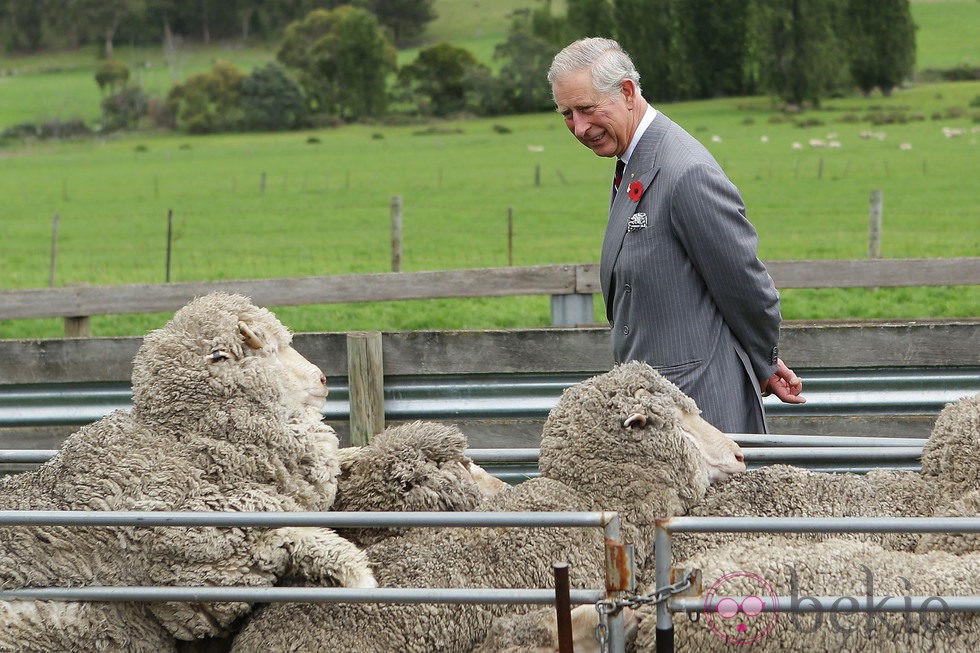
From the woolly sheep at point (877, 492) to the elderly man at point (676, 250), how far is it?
50 cm

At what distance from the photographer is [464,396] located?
16.4 feet

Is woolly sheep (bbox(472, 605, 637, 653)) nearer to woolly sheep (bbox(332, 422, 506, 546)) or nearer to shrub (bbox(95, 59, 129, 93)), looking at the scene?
woolly sheep (bbox(332, 422, 506, 546))

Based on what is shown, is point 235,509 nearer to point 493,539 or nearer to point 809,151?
point 493,539

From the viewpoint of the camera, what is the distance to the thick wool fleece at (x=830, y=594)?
2373mm

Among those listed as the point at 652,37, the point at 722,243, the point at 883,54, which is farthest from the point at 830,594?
the point at 652,37

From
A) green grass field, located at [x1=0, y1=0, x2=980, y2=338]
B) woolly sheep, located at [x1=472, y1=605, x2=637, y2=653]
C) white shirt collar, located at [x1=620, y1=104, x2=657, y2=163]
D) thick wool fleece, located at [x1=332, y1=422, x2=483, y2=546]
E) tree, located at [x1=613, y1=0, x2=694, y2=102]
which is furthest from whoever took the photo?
tree, located at [x1=613, y1=0, x2=694, y2=102]

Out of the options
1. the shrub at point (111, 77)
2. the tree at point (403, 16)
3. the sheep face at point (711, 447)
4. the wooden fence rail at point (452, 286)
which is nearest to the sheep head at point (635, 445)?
the sheep face at point (711, 447)

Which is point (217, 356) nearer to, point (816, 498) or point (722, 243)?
point (722, 243)

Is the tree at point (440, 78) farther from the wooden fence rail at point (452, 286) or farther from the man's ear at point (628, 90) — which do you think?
the man's ear at point (628, 90)

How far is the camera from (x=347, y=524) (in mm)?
2336

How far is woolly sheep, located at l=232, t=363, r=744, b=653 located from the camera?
266 centimetres

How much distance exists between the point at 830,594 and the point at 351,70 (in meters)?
81.6

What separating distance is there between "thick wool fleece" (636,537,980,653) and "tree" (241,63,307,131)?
75052mm

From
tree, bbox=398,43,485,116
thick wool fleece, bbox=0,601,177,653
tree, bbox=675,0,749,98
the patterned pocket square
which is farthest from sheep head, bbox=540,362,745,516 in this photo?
tree, bbox=398,43,485,116
